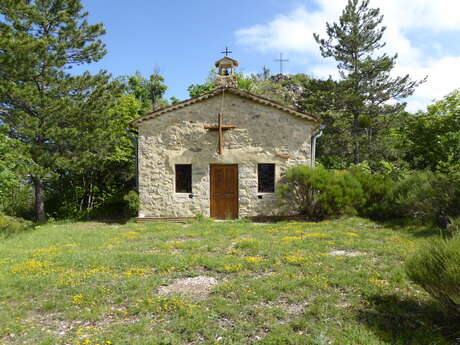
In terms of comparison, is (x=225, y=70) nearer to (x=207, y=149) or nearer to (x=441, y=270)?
(x=207, y=149)

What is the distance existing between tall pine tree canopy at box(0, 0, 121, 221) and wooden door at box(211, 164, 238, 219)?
580cm

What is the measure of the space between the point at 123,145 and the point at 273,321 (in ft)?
46.5

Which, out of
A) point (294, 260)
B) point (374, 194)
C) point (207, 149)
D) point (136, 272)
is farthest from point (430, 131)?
point (136, 272)

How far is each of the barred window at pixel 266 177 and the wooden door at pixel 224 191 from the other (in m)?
0.99

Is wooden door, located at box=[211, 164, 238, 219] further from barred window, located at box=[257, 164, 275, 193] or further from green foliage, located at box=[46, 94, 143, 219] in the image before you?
green foliage, located at box=[46, 94, 143, 219]

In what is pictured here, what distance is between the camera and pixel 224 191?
13.3 m

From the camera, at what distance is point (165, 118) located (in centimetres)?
1326

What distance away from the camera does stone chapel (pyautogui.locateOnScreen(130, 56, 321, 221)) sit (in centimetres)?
1317

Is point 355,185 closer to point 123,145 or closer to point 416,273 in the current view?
point 416,273

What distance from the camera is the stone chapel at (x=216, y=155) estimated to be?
13172 millimetres

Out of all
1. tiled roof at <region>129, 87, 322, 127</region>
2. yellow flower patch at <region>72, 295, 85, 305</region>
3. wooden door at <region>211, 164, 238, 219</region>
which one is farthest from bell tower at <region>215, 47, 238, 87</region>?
yellow flower patch at <region>72, 295, 85, 305</region>

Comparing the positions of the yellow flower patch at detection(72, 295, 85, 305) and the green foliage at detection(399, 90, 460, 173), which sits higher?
the green foliage at detection(399, 90, 460, 173)

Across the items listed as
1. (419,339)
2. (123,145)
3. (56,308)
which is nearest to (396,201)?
(419,339)

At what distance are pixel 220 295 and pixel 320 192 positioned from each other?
8260 millimetres
